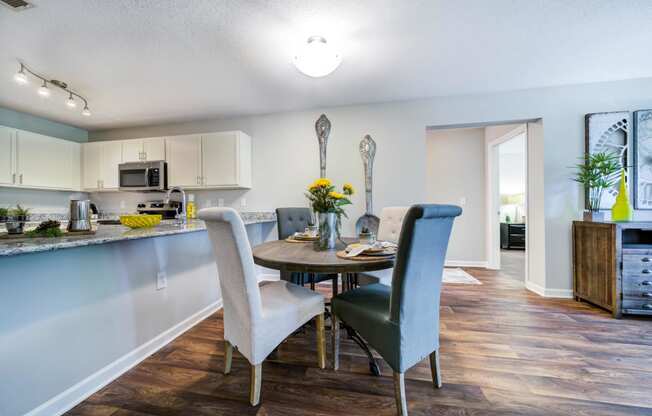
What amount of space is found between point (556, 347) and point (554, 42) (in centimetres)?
226

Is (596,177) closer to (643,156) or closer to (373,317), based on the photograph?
(643,156)

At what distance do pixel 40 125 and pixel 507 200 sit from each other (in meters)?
9.29

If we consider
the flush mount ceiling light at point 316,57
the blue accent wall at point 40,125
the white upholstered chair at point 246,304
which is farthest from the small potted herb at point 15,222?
the blue accent wall at point 40,125

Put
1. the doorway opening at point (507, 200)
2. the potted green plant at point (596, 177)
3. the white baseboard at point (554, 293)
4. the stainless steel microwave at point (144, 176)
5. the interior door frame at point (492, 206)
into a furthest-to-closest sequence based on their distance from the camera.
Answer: the interior door frame at point (492, 206), the doorway opening at point (507, 200), the stainless steel microwave at point (144, 176), the white baseboard at point (554, 293), the potted green plant at point (596, 177)

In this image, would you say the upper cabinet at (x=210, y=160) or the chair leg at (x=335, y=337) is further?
the upper cabinet at (x=210, y=160)

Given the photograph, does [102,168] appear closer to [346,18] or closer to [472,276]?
[346,18]

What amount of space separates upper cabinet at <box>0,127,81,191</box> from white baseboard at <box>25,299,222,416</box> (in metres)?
3.06

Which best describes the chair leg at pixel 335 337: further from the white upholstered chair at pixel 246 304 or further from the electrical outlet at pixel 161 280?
the electrical outlet at pixel 161 280

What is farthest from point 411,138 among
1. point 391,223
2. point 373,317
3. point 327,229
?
point 373,317

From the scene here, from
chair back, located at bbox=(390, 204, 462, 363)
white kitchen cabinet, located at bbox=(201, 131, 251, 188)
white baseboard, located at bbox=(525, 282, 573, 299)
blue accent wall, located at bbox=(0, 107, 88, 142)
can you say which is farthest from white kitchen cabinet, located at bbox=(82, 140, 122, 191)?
white baseboard, located at bbox=(525, 282, 573, 299)

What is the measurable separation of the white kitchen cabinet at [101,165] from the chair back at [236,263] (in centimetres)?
339

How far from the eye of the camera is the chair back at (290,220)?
2492 millimetres

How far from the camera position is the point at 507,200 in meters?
6.62

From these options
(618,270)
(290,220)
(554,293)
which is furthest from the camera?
(554,293)
